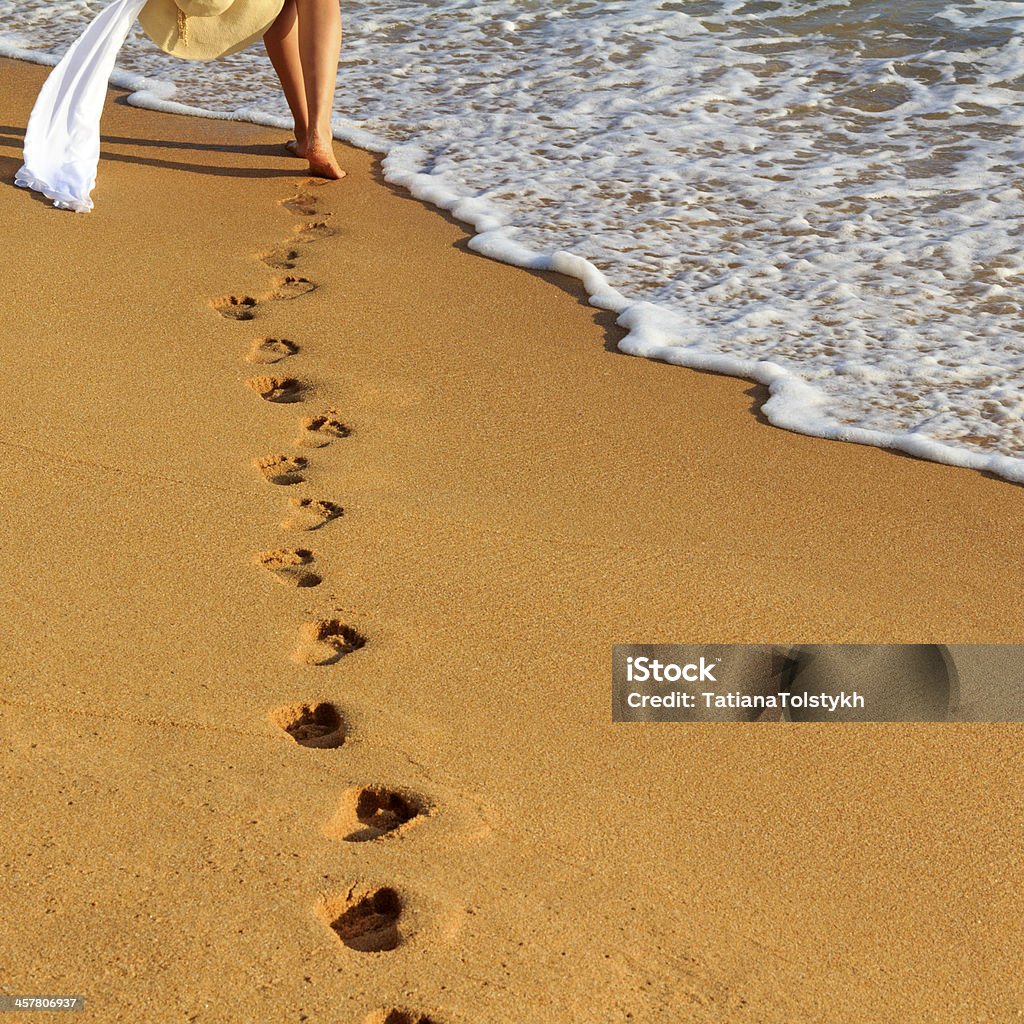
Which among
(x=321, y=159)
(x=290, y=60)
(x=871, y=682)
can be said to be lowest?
(x=871, y=682)

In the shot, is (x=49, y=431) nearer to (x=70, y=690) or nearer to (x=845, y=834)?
(x=70, y=690)

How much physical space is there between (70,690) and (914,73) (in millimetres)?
4869

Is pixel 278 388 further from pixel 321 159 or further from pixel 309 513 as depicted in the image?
pixel 321 159

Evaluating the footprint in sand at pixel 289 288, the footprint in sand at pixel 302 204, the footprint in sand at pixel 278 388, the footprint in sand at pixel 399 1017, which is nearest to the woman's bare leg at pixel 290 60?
the footprint in sand at pixel 302 204

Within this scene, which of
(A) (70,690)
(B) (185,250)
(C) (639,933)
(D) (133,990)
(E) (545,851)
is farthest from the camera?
(B) (185,250)

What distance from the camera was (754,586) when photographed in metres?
2.45

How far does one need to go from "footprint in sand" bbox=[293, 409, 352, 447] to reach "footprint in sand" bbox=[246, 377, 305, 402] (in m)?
0.13

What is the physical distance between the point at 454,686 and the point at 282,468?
0.82 metres

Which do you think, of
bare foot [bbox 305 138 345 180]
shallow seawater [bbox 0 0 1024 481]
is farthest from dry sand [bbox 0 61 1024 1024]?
bare foot [bbox 305 138 345 180]

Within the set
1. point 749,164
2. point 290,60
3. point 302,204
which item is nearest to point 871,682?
point 302,204

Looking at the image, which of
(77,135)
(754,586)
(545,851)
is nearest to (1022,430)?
(754,586)

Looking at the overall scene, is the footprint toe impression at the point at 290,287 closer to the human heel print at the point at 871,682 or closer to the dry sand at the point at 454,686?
the dry sand at the point at 454,686

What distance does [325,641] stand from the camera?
87.7 inches

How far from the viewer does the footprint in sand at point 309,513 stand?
253cm
